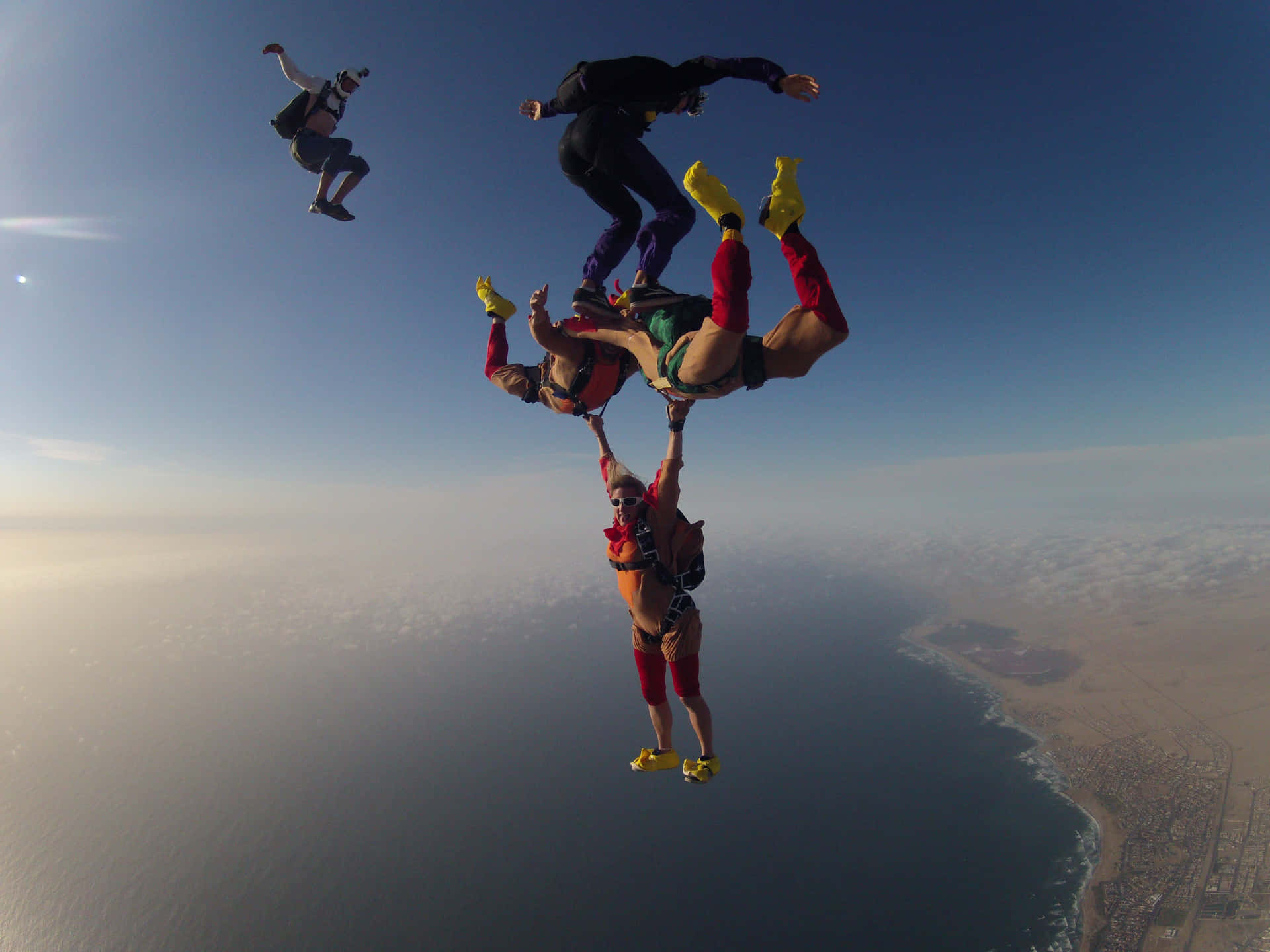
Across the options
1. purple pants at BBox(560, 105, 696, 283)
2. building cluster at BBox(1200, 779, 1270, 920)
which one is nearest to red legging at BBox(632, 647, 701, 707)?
purple pants at BBox(560, 105, 696, 283)

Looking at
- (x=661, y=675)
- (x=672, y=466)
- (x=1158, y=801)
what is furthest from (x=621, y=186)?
(x=1158, y=801)

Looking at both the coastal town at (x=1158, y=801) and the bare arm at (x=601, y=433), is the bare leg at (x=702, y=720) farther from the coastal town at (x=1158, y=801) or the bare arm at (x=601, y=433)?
the coastal town at (x=1158, y=801)

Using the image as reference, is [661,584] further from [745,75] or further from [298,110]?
[298,110]

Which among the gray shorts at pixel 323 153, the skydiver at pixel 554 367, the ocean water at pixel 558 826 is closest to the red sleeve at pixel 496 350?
the skydiver at pixel 554 367

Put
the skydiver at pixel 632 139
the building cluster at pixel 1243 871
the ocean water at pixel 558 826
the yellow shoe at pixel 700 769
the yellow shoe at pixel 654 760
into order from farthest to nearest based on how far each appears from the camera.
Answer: the ocean water at pixel 558 826 < the building cluster at pixel 1243 871 < the yellow shoe at pixel 654 760 < the yellow shoe at pixel 700 769 < the skydiver at pixel 632 139

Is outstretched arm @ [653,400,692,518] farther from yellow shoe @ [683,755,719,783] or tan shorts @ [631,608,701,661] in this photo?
yellow shoe @ [683,755,719,783]

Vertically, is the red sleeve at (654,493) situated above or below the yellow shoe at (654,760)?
above

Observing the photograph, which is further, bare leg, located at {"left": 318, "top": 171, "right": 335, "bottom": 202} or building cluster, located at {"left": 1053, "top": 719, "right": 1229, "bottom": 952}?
building cluster, located at {"left": 1053, "top": 719, "right": 1229, "bottom": 952}

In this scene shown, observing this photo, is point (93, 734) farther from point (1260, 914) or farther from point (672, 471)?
point (1260, 914)
